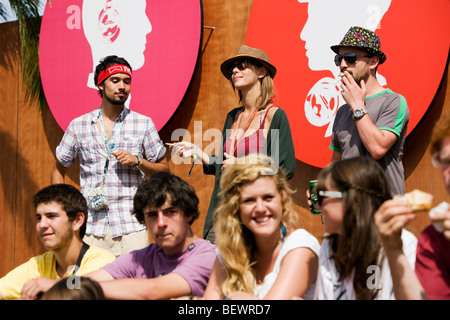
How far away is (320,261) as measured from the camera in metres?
2.44

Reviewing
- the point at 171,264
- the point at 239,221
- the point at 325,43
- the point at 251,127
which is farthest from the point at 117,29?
the point at 239,221

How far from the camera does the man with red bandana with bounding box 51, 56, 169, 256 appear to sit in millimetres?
3936

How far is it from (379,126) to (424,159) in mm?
820

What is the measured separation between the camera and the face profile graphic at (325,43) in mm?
4105

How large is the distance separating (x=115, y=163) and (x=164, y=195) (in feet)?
3.91

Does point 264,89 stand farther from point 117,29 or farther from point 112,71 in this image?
point 117,29

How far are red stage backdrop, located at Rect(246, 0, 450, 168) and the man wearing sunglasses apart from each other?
18.6 inches

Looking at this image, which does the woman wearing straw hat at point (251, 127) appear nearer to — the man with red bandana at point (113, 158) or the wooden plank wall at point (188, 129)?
the man with red bandana at point (113, 158)

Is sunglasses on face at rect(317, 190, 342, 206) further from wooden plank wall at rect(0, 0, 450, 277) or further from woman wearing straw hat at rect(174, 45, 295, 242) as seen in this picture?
wooden plank wall at rect(0, 0, 450, 277)

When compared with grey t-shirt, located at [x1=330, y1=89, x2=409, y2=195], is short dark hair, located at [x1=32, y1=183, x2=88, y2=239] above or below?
below

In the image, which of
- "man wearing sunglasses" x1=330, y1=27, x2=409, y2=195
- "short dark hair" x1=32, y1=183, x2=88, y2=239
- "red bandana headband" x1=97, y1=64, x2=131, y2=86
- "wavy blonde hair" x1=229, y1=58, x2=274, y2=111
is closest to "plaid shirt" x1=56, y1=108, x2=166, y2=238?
"red bandana headband" x1=97, y1=64, x2=131, y2=86

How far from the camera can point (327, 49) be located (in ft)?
13.7
